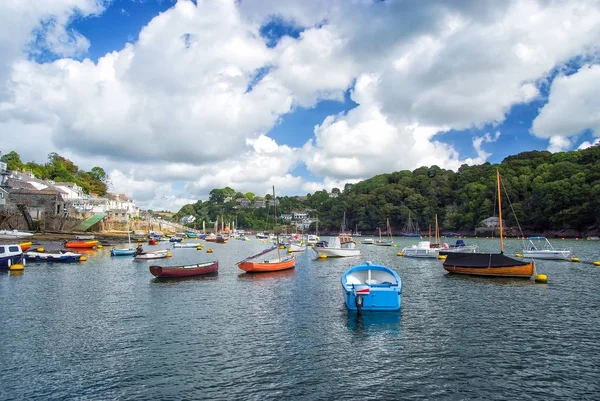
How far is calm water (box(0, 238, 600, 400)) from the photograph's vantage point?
15516mm

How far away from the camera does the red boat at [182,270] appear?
143 feet

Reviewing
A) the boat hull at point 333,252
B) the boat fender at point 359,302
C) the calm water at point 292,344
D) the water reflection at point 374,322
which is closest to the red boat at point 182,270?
the calm water at point 292,344

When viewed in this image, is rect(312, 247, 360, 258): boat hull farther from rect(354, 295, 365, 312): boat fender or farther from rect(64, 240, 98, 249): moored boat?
A: rect(354, 295, 365, 312): boat fender

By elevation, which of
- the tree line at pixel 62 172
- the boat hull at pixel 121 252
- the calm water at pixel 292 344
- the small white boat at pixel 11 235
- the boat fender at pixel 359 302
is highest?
the tree line at pixel 62 172

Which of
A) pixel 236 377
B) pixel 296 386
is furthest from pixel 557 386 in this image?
pixel 236 377

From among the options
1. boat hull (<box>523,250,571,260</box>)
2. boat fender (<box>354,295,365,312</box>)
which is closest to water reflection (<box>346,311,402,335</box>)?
boat fender (<box>354,295,365,312</box>)

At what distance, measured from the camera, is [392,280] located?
3166 centimetres

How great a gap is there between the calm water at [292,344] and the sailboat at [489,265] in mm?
5039

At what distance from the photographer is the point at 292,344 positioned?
20.7m

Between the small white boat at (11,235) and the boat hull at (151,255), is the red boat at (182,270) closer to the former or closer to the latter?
the boat hull at (151,255)

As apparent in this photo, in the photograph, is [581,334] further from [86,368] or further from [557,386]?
[86,368]

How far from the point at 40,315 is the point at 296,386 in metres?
20.4

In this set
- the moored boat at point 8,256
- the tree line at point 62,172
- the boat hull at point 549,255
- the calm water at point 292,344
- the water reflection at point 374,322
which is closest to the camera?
the calm water at point 292,344

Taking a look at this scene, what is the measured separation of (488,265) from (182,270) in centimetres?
3466
